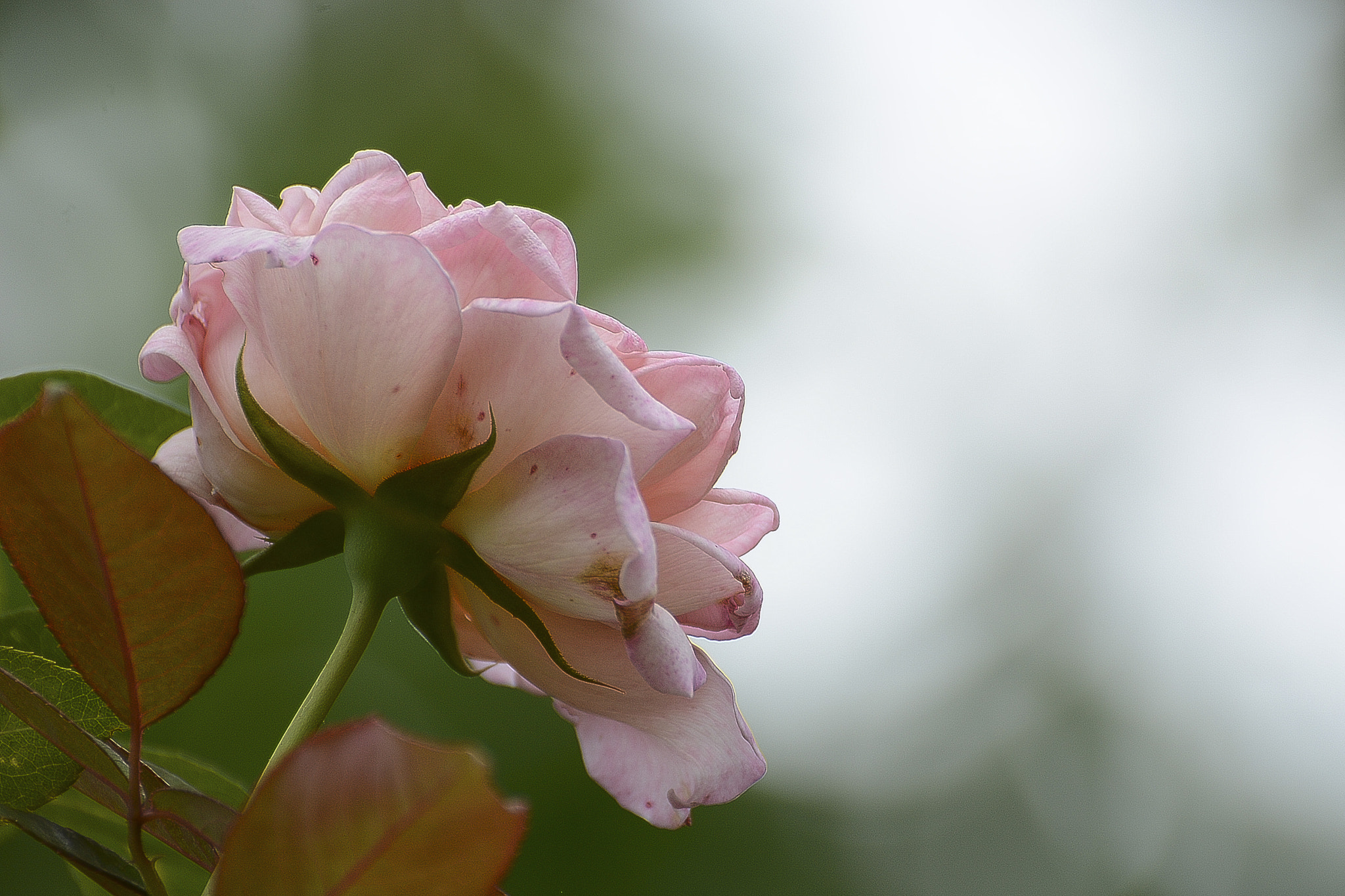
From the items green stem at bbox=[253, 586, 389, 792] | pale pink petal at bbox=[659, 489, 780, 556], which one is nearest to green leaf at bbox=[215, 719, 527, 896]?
green stem at bbox=[253, 586, 389, 792]

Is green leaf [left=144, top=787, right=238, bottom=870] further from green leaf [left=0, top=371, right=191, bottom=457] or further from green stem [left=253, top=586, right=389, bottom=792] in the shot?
green leaf [left=0, top=371, right=191, bottom=457]

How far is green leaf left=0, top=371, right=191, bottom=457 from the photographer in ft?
0.83

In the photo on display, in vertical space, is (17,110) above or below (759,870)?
above

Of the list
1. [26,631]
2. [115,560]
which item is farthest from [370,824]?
[26,631]

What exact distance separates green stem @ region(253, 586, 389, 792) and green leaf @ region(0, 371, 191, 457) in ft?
0.32

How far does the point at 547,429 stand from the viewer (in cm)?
19

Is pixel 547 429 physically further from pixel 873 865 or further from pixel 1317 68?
pixel 1317 68

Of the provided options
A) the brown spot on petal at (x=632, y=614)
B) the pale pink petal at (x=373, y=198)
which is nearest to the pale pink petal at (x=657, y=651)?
the brown spot on petal at (x=632, y=614)

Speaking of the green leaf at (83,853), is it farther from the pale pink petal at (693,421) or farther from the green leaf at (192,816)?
the pale pink petal at (693,421)

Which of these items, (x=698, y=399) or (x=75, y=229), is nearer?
(x=698, y=399)

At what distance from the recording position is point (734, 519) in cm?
25

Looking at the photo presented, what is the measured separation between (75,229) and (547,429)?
201cm

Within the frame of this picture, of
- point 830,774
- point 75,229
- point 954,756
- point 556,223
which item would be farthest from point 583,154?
point 556,223

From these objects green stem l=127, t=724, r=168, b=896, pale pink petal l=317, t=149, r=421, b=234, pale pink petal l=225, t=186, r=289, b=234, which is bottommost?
green stem l=127, t=724, r=168, b=896
